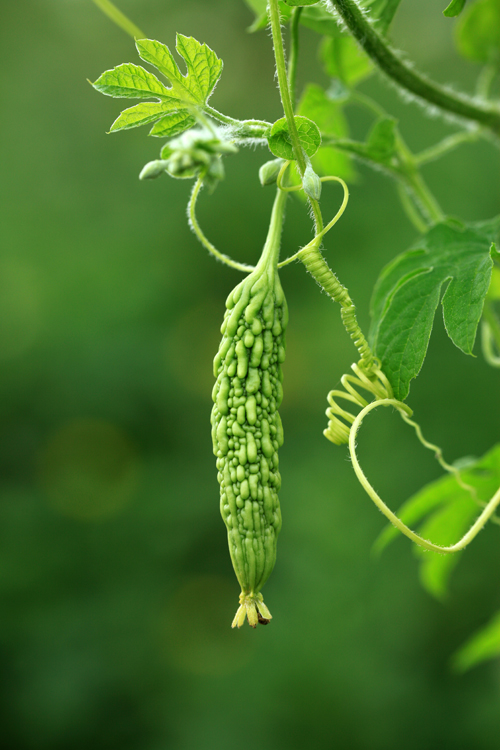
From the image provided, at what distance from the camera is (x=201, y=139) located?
55 cm

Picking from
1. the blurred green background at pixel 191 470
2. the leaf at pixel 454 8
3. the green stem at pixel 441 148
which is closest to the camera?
the leaf at pixel 454 8

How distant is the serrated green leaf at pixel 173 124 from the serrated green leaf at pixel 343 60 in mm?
506

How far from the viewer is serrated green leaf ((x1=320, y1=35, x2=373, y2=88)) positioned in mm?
1111

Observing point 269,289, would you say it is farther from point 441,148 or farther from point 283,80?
point 441,148

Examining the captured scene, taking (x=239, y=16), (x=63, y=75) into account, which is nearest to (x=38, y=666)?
(x=63, y=75)

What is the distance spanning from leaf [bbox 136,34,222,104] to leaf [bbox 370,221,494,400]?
34 centimetres

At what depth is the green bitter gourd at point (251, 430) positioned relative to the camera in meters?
0.65

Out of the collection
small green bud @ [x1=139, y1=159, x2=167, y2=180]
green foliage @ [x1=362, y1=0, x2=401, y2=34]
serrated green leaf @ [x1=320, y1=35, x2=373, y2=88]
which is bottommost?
small green bud @ [x1=139, y1=159, x2=167, y2=180]

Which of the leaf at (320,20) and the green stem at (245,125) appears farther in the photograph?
the leaf at (320,20)

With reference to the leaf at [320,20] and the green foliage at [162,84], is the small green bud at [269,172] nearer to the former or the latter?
the green foliage at [162,84]

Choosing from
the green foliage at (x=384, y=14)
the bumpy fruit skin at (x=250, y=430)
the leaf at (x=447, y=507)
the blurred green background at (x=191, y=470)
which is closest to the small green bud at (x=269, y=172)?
the bumpy fruit skin at (x=250, y=430)

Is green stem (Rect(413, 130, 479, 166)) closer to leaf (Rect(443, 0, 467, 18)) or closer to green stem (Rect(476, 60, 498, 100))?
green stem (Rect(476, 60, 498, 100))

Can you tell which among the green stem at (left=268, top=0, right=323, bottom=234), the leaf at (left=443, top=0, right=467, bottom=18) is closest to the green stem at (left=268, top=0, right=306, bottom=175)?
the green stem at (left=268, top=0, right=323, bottom=234)

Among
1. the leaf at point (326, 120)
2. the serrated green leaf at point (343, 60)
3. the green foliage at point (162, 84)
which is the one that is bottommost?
the green foliage at point (162, 84)
